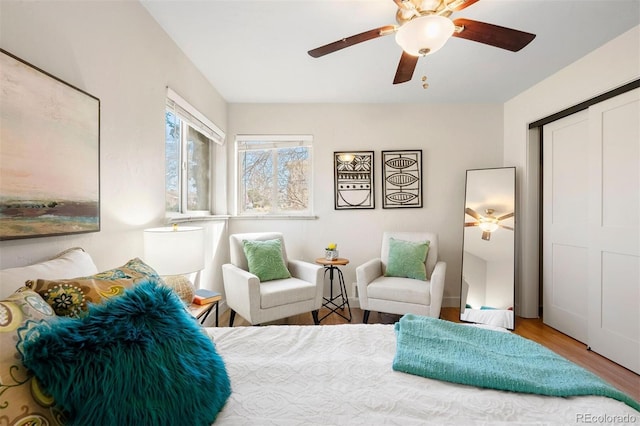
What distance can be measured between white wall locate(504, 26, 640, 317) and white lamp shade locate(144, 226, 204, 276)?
10.7ft

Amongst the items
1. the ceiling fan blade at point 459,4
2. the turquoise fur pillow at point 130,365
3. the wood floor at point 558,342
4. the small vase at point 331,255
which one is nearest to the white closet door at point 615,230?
the wood floor at point 558,342

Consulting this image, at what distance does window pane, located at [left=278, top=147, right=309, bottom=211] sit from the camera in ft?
11.8

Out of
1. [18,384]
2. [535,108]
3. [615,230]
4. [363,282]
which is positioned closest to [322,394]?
[18,384]

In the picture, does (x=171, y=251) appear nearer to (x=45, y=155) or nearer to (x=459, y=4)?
(x=45, y=155)

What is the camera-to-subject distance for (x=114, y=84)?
1591 millimetres

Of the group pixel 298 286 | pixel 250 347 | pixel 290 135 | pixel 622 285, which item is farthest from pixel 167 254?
pixel 622 285

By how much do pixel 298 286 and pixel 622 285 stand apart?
2509mm

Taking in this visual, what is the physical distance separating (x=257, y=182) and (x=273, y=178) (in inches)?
8.0

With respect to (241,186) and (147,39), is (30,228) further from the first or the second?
(241,186)

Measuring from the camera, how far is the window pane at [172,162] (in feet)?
7.63

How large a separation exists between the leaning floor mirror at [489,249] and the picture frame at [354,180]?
1119mm

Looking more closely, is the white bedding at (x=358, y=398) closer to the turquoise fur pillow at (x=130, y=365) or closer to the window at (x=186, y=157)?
the turquoise fur pillow at (x=130, y=365)

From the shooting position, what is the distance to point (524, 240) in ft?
10.3

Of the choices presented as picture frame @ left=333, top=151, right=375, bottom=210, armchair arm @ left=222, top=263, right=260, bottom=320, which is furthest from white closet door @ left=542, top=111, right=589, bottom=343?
armchair arm @ left=222, top=263, right=260, bottom=320
